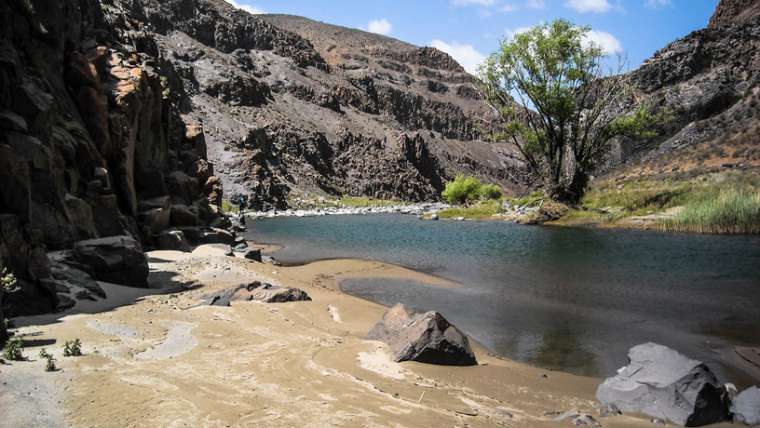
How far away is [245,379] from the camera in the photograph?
251 inches

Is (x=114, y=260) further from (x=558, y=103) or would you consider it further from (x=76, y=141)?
(x=558, y=103)

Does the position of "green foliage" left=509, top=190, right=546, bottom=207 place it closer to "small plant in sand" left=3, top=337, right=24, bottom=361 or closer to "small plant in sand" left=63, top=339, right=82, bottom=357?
"small plant in sand" left=63, top=339, right=82, bottom=357

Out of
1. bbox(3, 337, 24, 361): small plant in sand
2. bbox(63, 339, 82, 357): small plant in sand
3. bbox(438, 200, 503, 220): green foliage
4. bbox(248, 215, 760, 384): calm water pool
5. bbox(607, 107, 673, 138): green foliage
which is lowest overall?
bbox(438, 200, 503, 220): green foliage

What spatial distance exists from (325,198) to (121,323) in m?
105

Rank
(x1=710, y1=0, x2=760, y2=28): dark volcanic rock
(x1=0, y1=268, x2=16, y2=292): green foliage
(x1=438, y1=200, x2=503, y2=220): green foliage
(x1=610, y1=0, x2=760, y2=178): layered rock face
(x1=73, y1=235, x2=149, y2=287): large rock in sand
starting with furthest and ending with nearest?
(x1=710, y1=0, x2=760, y2=28): dark volcanic rock
(x1=438, y1=200, x2=503, y2=220): green foliage
(x1=610, y1=0, x2=760, y2=178): layered rock face
(x1=73, y1=235, x2=149, y2=287): large rock in sand
(x1=0, y1=268, x2=16, y2=292): green foliage

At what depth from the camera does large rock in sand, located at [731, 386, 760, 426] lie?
20.3ft

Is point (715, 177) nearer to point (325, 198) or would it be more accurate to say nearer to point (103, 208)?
point (103, 208)

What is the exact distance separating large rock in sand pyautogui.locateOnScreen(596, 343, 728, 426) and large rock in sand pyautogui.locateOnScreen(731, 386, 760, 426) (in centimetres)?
12

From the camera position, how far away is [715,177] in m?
42.2

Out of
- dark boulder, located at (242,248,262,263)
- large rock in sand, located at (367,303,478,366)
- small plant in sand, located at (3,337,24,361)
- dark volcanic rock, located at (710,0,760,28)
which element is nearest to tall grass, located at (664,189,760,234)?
dark boulder, located at (242,248,262,263)

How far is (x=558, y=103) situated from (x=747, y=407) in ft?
129

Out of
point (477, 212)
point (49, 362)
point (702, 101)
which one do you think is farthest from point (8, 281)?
point (702, 101)

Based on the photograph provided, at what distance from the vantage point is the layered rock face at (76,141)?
9.19m

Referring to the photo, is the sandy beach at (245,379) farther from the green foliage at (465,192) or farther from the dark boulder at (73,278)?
the green foliage at (465,192)
